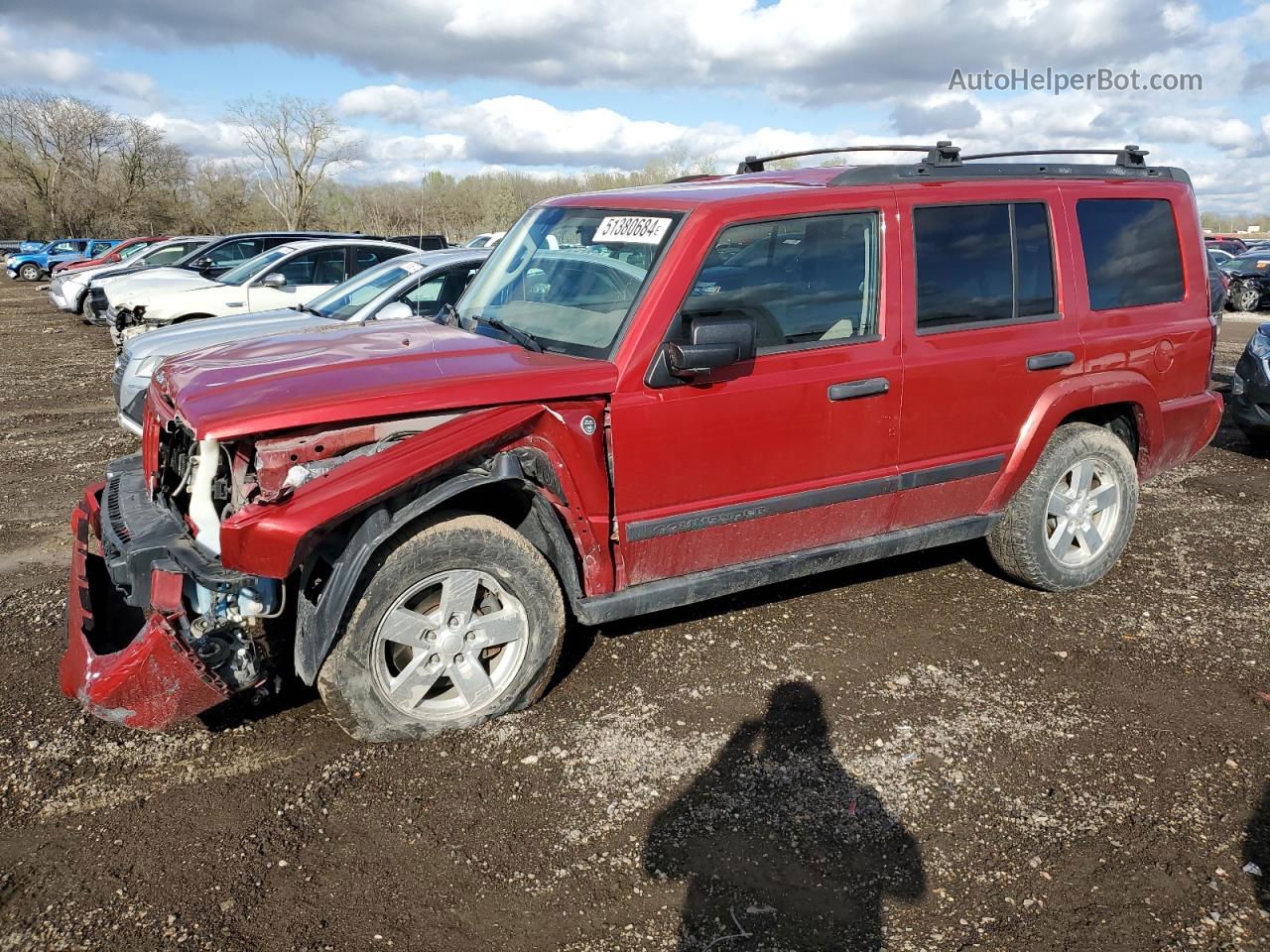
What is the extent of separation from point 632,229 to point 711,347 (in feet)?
2.72

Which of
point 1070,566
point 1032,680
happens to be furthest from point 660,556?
point 1070,566

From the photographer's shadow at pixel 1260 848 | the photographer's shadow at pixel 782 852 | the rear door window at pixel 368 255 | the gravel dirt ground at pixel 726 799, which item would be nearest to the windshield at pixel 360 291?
the rear door window at pixel 368 255

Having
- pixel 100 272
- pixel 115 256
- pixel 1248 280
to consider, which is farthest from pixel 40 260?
pixel 1248 280

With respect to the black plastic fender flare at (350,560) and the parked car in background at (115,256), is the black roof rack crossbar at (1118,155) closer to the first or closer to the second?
the black plastic fender flare at (350,560)

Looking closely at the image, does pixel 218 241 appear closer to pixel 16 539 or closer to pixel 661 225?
pixel 16 539

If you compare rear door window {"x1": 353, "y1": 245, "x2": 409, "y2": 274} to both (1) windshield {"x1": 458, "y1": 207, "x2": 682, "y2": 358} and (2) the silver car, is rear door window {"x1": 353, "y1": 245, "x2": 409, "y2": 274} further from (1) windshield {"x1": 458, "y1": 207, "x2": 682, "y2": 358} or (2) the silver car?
(1) windshield {"x1": 458, "y1": 207, "x2": 682, "y2": 358}

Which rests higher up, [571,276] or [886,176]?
[886,176]

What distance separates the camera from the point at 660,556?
392cm

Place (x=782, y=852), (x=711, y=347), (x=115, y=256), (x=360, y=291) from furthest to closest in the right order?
(x=115, y=256), (x=360, y=291), (x=711, y=347), (x=782, y=852)

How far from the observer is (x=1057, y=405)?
15.3 feet

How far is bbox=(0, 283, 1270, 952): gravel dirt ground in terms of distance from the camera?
2.77 metres

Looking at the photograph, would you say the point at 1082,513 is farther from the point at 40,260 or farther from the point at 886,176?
the point at 40,260

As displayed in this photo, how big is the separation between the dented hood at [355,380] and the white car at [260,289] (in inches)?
319

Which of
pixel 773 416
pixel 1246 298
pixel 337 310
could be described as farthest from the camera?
pixel 1246 298
